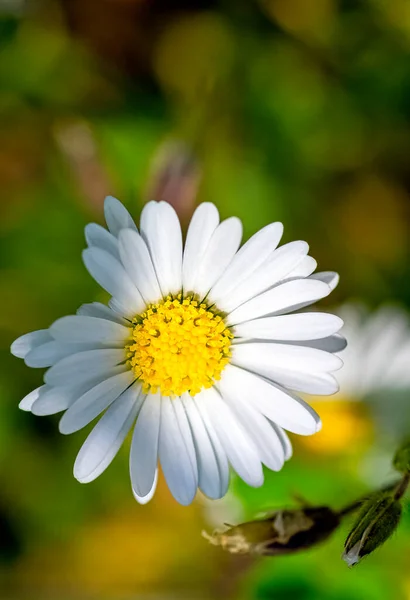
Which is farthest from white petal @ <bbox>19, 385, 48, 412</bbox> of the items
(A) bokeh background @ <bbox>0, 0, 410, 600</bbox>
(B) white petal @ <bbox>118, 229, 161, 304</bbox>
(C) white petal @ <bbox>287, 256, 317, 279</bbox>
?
(A) bokeh background @ <bbox>0, 0, 410, 600</bbox>

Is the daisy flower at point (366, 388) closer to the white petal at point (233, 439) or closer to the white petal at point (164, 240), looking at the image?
the white petal at point (233, 439)

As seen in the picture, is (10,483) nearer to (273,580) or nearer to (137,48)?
(273,580)

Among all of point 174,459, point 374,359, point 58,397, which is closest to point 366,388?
point 374,359

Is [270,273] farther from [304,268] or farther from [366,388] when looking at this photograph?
[366,388]

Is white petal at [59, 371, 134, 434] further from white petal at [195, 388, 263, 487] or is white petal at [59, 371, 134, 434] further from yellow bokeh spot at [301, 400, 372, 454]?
yellow bokeh spot at [301, 400, 372, 454]

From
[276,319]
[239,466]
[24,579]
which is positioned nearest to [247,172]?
[276,319]

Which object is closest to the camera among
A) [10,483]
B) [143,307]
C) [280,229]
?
[280,229]
